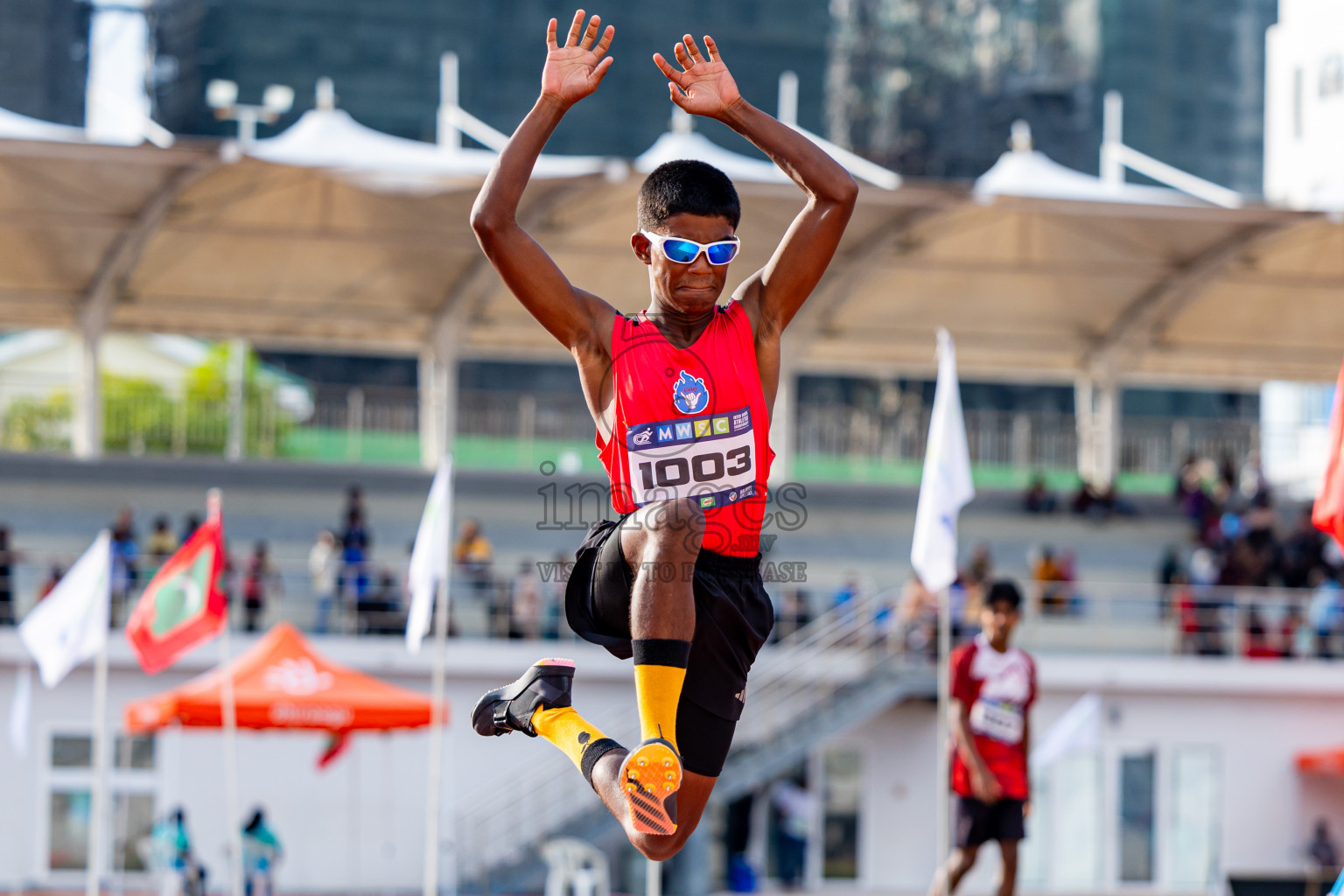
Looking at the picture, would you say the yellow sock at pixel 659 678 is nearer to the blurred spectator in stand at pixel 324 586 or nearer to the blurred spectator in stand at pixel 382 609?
the blurred spectator in stand at pixel 382 609

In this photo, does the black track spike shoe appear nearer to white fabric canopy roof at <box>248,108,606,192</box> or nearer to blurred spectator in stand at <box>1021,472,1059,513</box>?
white fabric canopy roof at <box>248,108,606,192</box>

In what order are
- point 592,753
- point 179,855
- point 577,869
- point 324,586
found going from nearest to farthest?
point 592,753
point 179,855
point 577,869
point 324,586

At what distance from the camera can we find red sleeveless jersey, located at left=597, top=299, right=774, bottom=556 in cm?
479

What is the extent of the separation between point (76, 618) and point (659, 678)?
34.1 ft

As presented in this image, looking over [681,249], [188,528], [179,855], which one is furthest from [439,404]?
[681,249]

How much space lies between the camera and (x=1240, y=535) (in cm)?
2462

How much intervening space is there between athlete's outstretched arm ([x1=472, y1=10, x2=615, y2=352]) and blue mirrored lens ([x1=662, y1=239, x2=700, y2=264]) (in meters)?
0.28

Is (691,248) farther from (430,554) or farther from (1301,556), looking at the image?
(1301,556)

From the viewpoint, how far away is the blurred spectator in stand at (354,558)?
21.2 m

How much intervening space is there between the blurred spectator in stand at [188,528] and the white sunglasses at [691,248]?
1692 cm

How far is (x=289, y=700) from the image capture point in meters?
16.3

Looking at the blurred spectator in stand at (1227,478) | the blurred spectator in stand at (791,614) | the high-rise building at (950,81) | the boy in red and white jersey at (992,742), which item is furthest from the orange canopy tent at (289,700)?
the high-rise building at (950,81)

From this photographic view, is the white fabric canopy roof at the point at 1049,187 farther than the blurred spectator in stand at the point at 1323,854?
Yes

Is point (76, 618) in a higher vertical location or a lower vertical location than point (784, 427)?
lower
